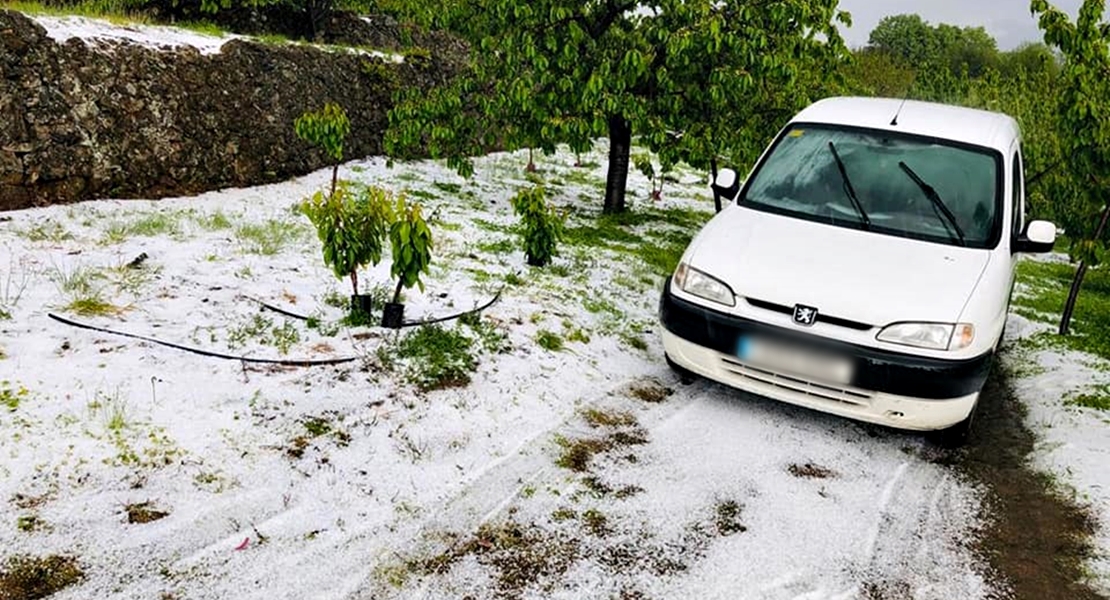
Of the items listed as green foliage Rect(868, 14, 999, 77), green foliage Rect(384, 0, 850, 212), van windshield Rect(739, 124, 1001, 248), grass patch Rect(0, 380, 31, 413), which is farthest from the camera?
green foliage Rect(868, 14, 999, 77)

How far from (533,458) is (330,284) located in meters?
2.57

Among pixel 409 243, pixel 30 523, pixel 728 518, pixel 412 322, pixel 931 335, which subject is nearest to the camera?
pixel 30 523

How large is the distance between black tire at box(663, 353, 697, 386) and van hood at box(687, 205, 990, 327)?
701 millimetres

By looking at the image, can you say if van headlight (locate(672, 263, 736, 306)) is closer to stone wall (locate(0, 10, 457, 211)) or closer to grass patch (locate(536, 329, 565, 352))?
grass patch (locate(536, 329, 565, 352))

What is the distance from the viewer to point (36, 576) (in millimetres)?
2393

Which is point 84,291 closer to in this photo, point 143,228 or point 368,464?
point 143,228

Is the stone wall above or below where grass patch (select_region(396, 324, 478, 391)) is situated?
above

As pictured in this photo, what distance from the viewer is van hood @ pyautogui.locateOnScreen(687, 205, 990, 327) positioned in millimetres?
3682

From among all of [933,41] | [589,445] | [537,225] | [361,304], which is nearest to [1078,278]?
[537,225]

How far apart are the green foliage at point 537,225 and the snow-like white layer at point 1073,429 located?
405 cm

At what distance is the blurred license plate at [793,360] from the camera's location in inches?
145

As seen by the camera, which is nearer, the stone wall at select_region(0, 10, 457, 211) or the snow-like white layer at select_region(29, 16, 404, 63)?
the stone wall at select_region(0, 10, 457, 211)

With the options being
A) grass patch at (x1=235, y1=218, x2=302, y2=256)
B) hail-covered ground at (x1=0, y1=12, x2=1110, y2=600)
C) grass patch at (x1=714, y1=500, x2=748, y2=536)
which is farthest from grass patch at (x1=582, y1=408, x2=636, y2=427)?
grass patch at (x1=235, y1=218, x2=302, y2=256)

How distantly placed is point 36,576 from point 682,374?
3.52 metres
